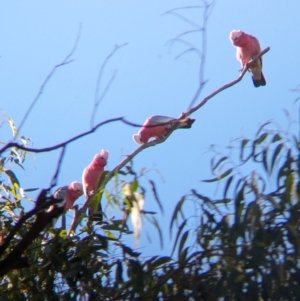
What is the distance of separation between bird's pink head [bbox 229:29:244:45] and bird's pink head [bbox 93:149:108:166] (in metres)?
1.46

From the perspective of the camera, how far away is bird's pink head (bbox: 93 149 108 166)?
3.25 meters

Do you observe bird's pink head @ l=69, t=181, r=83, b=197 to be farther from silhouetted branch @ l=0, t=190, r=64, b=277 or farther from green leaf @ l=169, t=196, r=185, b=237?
silhouetted branch @ l=0, t=190, r=64, b=277

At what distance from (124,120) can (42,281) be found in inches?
32.9

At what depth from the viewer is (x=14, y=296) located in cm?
166

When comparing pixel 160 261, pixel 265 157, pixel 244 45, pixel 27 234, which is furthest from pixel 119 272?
pixel 244 45

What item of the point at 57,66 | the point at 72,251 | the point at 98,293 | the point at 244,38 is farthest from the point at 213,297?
the point at 244,38

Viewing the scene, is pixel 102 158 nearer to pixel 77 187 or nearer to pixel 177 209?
pixel 77 187

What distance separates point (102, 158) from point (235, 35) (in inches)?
59.4

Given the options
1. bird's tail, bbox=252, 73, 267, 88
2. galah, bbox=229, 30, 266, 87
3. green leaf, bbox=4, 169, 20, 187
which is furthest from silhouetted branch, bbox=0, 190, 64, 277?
bird's tail, bbox=252, 73, 267, 88

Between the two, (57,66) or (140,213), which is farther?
(140,213)

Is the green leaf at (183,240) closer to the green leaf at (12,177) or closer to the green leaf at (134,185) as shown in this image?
the green leaf at (134,185)

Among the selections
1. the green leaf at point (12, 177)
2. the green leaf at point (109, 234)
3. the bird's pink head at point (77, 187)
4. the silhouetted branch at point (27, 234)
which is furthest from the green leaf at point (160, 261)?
the bird's pink head at point (77, 187)

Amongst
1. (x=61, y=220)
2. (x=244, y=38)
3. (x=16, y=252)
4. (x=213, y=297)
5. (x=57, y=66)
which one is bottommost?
(x=16, y=252)

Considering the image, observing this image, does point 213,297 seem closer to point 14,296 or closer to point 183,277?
point 183,277
